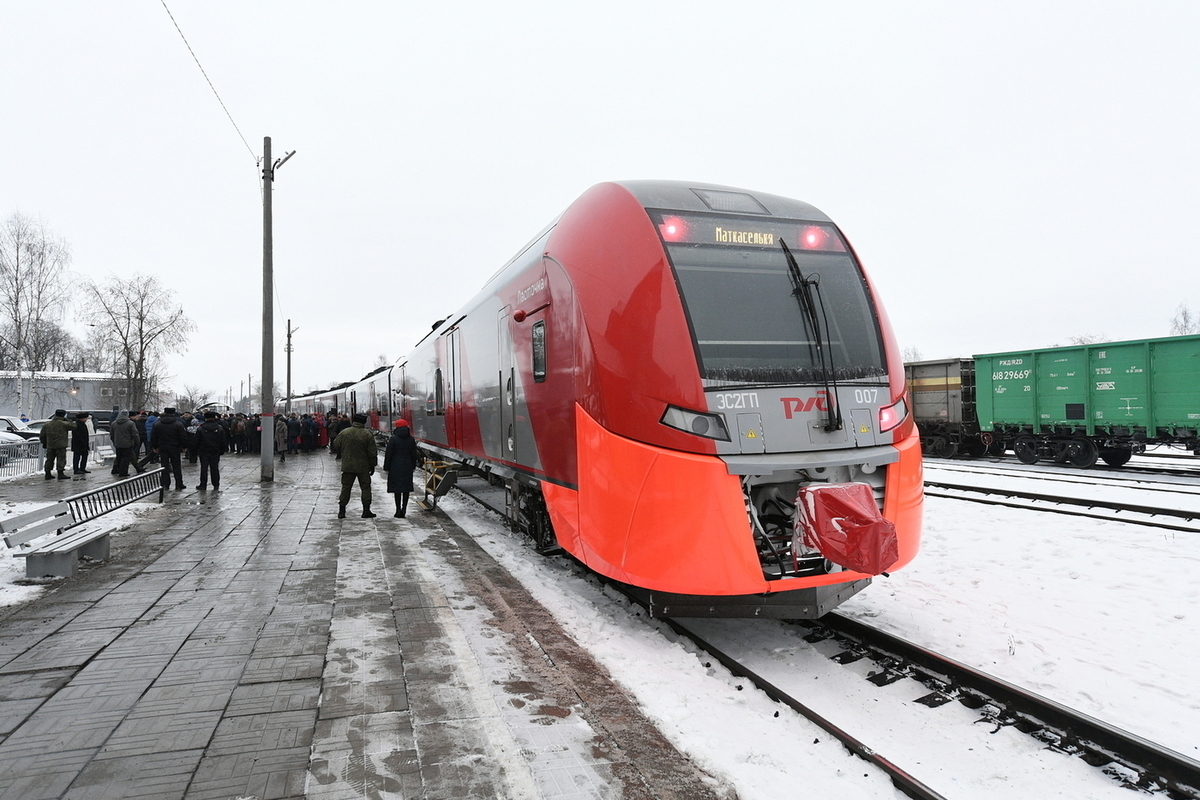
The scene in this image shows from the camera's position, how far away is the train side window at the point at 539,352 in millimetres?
5656

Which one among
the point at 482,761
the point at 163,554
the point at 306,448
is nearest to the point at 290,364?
the point at 306,448

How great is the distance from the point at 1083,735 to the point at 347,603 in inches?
196

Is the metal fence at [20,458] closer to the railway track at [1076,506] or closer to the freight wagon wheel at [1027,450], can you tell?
the railway track at [1076,506]

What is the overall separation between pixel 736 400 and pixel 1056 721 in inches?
92.5

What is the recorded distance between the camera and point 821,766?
10.2 feet

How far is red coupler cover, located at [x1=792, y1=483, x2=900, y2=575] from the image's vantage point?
12.6 ft

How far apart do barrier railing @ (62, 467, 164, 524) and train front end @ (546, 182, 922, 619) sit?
20.1ft

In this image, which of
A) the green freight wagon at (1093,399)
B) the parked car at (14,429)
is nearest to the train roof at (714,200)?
the green freight wagon at (1093,399)

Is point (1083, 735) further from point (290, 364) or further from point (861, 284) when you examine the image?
point (290, 364)

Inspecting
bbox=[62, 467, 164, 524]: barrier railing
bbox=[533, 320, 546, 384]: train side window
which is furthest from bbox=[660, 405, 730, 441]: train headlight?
bbox=[62, 467, 164, 524]: barrier railing

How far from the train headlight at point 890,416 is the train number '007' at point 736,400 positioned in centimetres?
101

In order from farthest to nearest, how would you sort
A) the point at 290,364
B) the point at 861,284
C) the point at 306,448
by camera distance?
the point at 290,364 → the point at 306,448 → the point at 861,284

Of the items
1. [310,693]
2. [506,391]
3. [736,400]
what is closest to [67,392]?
[506,391]

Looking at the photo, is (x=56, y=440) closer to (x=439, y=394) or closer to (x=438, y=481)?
(x=439, y=394)
